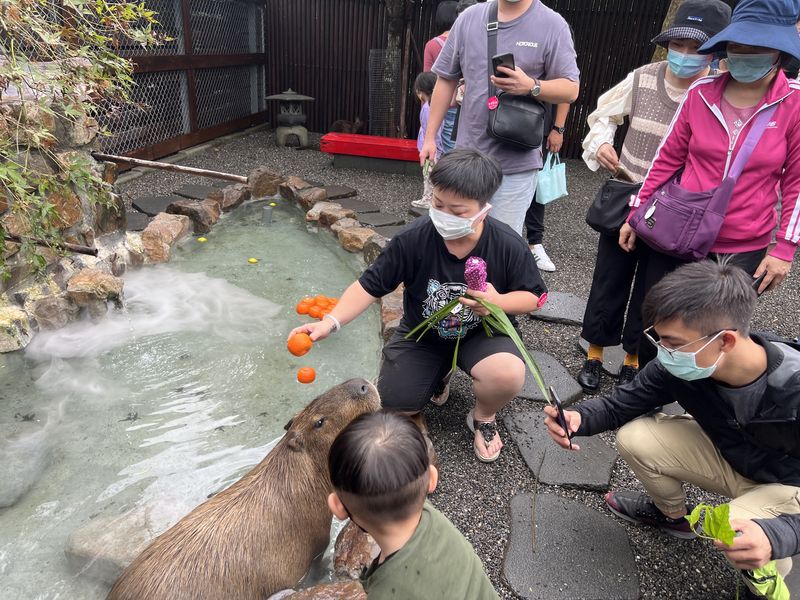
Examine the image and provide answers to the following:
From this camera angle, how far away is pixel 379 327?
408 centimetres

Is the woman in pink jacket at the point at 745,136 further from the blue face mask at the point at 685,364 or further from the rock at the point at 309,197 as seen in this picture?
the rock at the point at 309,197

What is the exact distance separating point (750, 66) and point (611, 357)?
1998 millimetres

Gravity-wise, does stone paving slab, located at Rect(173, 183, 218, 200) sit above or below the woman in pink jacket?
below

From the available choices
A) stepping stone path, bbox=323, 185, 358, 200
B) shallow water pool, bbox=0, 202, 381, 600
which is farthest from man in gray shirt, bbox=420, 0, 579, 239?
stepping stone path, bbox=323, 185, 358, 200

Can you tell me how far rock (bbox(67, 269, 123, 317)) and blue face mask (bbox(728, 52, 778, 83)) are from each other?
405 cm

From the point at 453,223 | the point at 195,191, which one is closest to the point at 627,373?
the point at 453,223

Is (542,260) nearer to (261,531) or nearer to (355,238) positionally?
(355,238)

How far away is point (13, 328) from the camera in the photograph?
3.57 m

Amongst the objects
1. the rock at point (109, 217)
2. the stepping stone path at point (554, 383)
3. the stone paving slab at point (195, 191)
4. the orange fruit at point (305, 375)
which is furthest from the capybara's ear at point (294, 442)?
the stone paving slab at point (195, 191)

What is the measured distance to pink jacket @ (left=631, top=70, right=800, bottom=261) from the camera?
2.47 meters

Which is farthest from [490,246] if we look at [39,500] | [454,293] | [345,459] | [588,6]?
[588,6]

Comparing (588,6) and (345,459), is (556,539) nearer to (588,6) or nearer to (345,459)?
(345,459)

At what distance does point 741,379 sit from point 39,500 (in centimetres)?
303

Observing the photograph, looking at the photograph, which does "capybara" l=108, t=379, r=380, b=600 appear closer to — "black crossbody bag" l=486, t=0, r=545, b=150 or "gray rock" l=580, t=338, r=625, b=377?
"black crossbody bag" l=486, t=0, r=545, b=150
